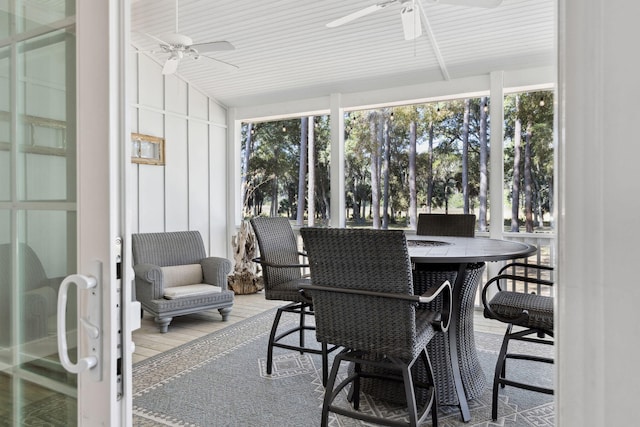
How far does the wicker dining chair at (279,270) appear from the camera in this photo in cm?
304

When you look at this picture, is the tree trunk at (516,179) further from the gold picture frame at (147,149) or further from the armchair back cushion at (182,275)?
the gold picture frame at (147,149)

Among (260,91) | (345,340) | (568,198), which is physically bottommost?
(345,340)

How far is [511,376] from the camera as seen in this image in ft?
9.86

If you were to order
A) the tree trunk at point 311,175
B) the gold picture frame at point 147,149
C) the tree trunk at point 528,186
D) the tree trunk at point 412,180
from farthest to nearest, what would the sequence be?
the tree trunk at point 311,175
the tree trunk at point 412,180
the gold picture frame at point 147,149
the tree trunk at point 528,186

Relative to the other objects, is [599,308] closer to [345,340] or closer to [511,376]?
[345,340]

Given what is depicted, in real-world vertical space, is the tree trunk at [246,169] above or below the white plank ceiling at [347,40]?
below

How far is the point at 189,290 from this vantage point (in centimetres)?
442

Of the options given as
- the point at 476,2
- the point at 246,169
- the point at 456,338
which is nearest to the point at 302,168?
the point at 246,169

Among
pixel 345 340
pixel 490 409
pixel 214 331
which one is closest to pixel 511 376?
pixel 490 409

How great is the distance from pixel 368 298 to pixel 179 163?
4.65 metres

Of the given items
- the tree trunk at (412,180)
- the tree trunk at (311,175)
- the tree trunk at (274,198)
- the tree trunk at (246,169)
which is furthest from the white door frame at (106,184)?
the tree trunk at (246,169)

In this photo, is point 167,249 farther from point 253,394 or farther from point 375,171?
point 375,171

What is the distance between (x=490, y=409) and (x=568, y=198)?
93.9 inches

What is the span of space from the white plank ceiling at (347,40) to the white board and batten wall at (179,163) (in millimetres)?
415
